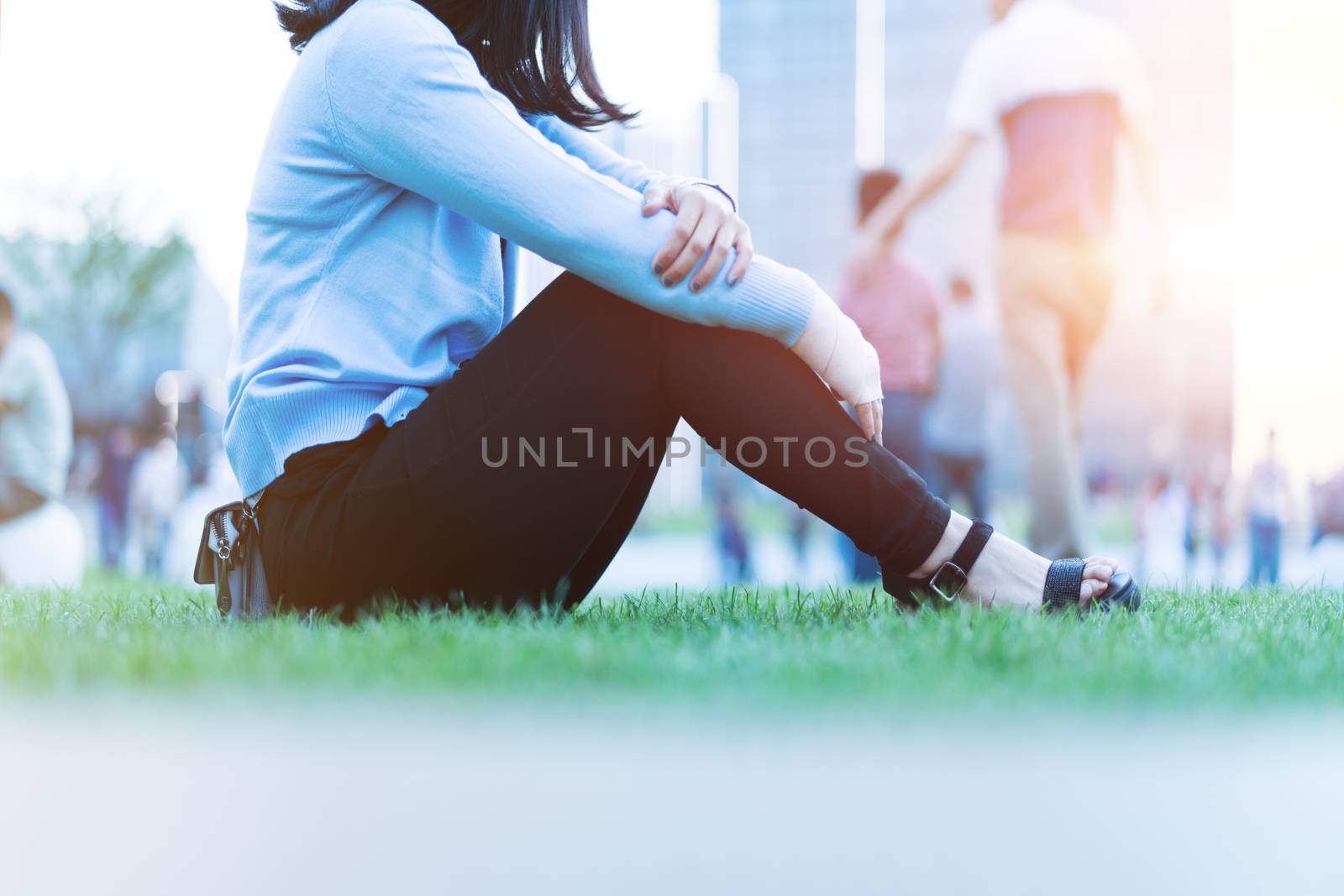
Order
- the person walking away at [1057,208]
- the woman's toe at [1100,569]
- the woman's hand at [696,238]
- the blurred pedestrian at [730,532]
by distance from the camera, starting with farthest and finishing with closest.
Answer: the blurred pedestrian at [730,532], the person walking away at [1057,208], the woman's toe at [1100,569], the woman's hand at [696,238]

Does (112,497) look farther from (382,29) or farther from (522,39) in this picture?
(382,29)

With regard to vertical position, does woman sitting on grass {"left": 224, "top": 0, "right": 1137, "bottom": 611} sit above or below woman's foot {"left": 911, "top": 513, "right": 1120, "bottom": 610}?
above

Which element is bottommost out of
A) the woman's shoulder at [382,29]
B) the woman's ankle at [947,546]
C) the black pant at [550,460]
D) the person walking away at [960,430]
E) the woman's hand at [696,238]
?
the person walking away at [960,430]

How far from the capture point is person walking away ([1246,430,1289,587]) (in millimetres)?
8039

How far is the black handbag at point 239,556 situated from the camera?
1.89 metres

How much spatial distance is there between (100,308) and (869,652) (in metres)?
28.0

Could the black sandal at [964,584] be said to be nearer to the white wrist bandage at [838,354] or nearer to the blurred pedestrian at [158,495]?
the white wrist bandage at [838,354]

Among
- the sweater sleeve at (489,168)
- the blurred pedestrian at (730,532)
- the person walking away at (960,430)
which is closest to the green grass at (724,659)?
the sweater sleeve at (489,168)

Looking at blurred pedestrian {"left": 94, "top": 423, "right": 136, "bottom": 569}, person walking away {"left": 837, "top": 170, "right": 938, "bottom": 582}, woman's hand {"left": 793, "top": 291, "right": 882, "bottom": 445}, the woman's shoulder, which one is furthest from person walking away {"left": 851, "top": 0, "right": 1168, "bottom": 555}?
blurred pedestrian {"left": 94, "top": 423, "right": 136, "bottom": 569}

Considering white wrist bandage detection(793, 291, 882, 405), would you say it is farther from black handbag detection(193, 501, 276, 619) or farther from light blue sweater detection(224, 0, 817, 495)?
black handbag detection(193, 501, 276, 619)

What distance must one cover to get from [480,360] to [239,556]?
0.55m

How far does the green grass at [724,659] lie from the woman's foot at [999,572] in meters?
0.08

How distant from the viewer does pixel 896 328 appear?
5.18m

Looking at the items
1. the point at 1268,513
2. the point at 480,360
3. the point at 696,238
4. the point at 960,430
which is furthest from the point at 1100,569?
the point at 1268,513
